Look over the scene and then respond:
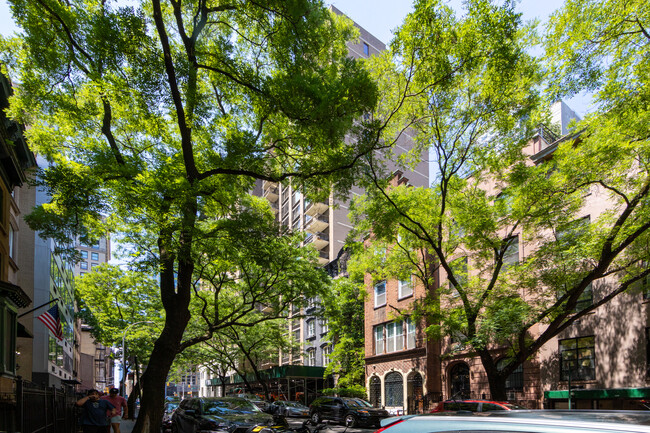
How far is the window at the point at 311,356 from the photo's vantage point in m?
49.5

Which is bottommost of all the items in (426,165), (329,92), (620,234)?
(620,234)

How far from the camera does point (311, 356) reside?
5022 centimetres

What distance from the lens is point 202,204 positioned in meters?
15.2

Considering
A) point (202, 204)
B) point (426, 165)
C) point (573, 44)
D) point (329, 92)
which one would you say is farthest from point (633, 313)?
point (426, 165)

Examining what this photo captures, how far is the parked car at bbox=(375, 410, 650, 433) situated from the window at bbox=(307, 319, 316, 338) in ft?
157

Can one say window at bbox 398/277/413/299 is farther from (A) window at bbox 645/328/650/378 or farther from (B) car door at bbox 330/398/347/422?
(A) window at bbox 645/328/650/378

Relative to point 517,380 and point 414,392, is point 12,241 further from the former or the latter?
point 517,380

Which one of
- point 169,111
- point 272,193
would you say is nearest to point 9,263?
point 169,111

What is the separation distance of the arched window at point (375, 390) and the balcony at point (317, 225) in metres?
21.2

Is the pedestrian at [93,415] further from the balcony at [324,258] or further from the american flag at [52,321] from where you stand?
the balcony at [324,258]

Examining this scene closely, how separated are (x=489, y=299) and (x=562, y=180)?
19.4 feet

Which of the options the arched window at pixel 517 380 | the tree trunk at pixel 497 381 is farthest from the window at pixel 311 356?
the tree trunk at pixel 497 381

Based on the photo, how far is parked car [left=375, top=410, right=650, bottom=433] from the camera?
2.24m

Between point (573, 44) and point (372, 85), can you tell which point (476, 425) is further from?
point (573, 44)
